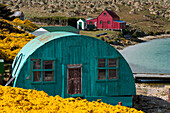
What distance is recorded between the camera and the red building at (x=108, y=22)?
89.9 metres

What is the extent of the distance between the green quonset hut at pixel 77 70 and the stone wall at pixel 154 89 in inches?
363

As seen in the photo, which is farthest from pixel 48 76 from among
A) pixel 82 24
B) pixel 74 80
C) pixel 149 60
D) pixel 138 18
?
pixel 138 18

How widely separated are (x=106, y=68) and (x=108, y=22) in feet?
243

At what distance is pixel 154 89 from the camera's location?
2948 cm

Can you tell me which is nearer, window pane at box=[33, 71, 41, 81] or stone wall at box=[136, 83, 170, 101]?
window pane at box=[33, 71, 41, 81]

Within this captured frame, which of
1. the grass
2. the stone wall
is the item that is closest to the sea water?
the stone wall

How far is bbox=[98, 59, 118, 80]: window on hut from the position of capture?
727 inches

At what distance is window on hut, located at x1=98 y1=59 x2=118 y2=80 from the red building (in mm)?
72050

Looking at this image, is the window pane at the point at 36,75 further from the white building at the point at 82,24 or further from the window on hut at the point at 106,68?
the white building at the point at 82,24

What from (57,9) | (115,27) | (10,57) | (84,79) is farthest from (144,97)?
(57,9)

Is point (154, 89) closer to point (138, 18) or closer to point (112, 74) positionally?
point (112, 74)

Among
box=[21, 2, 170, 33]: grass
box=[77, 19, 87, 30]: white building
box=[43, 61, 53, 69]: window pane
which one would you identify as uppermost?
box=[21, 2, 170, 33]: grass

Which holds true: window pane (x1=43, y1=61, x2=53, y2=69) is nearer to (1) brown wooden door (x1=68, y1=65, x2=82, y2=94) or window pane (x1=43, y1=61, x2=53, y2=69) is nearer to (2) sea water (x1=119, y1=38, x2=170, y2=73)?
(1) brown wooden door (x1=68, y1=65, x2=82, y2=94)

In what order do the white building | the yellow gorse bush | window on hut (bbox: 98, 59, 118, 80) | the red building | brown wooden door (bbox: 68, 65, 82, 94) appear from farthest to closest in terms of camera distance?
the white building → the red building → window on hut (bbox: 98, 59, 118, 80) → brown wooden door (bbox: 68, 65, 82, 94) → the yellow gorse bush
